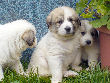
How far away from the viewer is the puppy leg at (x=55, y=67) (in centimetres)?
437

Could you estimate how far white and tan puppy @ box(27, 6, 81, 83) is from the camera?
14.6 feet

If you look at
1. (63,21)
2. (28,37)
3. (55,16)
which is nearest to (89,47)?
(63,21)

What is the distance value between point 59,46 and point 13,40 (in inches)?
31.9

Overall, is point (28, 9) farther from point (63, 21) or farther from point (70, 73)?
point (70, 73)

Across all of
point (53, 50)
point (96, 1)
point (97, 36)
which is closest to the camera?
point (96, 1)

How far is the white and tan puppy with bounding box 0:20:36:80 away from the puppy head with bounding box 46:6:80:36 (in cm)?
40

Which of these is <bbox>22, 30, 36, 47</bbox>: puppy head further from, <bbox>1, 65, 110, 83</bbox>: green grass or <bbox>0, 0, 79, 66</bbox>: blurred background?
<bbox>0, 0, 79, 66</bbox>: blurred background

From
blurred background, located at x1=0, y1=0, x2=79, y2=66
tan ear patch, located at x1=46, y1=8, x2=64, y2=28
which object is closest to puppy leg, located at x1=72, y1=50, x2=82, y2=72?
tan ear patch, located at x1=46, y1=8, x2=64, y2=28

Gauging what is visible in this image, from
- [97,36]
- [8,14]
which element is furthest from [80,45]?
[8,14]

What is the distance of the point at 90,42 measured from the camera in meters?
4.72

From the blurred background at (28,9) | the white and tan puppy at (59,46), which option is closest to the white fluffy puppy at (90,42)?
the white and tan puppy at (59,46)

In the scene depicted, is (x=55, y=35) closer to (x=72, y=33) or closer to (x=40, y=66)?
(x=72, y=33)

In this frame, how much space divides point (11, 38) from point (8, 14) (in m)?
1.16

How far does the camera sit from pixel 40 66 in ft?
15.6
